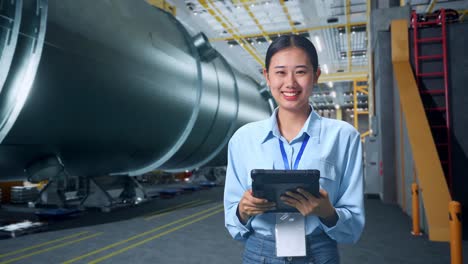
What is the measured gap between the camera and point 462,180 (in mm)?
6895

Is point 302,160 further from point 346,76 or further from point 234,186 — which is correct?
point 346,76

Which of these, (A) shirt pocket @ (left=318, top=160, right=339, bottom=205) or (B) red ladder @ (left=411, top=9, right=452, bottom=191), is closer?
(A) shirt pocket @ (left=318, top=160, right=339, bottom=205)

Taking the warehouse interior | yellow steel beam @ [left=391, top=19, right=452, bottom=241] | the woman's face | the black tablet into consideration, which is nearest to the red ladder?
the warehouse interior

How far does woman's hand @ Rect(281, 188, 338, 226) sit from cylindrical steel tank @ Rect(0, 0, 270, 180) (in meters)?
3.50

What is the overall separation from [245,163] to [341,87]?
25189mm

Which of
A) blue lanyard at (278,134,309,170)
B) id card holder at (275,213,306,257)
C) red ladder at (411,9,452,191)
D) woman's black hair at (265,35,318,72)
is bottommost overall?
id card holder at (275,213,306,257)

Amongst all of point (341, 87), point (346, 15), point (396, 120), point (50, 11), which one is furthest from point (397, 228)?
point (341, 87)

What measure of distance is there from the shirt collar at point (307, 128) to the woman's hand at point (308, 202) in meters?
0.23

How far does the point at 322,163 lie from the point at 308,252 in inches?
12.2

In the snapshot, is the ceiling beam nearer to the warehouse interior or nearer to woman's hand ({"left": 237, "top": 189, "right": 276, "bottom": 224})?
the warehouse interior

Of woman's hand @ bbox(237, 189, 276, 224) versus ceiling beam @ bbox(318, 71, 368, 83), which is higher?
ceiling beam @ bbox(318, 71, 368, 83)

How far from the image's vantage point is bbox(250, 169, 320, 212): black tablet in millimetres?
1207

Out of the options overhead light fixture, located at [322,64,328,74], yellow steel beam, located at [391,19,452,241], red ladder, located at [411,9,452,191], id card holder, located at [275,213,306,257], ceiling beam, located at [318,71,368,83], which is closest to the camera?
id card holder, located at [275,213,306,257]

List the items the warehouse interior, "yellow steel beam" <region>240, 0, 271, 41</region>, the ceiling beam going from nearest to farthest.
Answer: the warehouse interior, "yellow steel beam" <region>240, 0, 271, 41</region>, the ceiling beam
